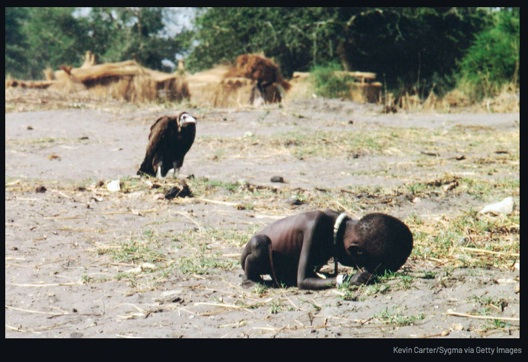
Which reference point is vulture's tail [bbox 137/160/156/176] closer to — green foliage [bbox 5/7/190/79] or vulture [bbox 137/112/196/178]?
vulture [bbox 137/112/196/178]

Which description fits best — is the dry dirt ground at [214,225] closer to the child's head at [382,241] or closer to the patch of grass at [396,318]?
the patch of grass at [396,318]

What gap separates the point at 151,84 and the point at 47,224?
41.4 ft

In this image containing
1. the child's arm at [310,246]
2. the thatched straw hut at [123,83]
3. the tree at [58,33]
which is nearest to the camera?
the child's arm at [310,246]

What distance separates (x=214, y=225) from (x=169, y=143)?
232 centimetres

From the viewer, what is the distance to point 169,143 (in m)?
8.77

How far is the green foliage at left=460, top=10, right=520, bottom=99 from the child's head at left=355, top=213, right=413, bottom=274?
56.6ft

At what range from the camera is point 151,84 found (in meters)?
19.0

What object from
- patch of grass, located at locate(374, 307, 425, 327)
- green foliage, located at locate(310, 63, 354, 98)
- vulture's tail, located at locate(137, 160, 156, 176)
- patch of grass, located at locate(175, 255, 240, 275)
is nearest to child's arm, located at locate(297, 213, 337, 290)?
patch of grass, located at locate(374, 307, 425, 327)

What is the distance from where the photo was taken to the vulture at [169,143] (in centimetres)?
875

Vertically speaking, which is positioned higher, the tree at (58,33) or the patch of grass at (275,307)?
the tree at (58,33)

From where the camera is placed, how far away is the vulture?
344 inches

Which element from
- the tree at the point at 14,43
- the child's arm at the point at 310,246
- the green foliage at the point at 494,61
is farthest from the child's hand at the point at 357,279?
the tree at the point at 14,43

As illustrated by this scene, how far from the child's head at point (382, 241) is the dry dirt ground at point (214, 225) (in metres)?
0.14
